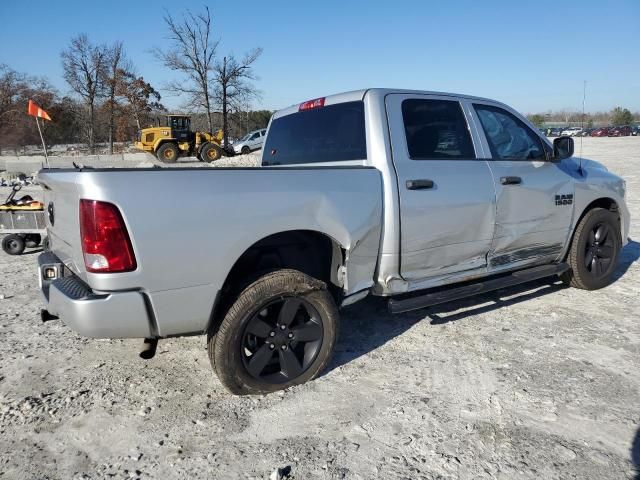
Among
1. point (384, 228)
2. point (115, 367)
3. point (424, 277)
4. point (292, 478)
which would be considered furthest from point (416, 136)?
point (115, 367)

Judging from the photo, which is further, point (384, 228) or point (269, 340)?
point (384, 228)

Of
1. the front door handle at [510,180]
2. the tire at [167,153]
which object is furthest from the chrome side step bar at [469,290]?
the tire at [167,153]

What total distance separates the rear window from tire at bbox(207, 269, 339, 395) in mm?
1140

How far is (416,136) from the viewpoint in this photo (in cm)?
357

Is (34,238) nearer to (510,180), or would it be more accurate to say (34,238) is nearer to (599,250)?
(510,180)

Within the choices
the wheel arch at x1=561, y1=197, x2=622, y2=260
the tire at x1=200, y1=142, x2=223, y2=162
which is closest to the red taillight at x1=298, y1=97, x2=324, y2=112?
the wheel arch at x1=561, y1=197, x2=622, y2=260

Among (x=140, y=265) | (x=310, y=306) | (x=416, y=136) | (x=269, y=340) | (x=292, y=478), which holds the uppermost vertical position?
(x=416, y=136)

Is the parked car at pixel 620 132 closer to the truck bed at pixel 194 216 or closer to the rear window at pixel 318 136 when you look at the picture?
the rear window at pixel 318 136

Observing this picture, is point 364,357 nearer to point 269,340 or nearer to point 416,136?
point 269,340

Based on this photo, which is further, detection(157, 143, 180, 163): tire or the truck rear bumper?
detection(157, 143, 180, 163): tire

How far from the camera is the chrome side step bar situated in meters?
3.46

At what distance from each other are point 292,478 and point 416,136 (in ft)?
8.15

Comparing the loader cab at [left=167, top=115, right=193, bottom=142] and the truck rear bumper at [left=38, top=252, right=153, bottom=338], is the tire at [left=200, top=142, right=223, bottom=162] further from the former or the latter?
the truck rear bumper at [left=38, top=252, right=153, bottom=338]

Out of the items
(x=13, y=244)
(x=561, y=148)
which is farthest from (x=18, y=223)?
(x=561, y=148)
